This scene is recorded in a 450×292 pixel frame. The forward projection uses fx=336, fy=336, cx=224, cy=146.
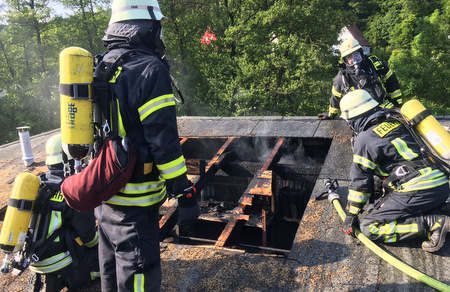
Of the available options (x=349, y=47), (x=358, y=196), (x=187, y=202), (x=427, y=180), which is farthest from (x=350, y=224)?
(x=349, y=47)

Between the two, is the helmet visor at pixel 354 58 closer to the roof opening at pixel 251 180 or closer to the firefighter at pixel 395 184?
the roof opening at pixel 251 180

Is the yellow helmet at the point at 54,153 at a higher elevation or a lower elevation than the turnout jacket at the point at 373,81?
lower

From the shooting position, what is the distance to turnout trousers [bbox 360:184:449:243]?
2937 mm

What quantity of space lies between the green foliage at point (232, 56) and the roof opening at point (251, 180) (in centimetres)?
1286

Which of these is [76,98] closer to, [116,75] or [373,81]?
[116,75]

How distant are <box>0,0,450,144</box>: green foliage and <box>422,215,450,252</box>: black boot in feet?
54.4

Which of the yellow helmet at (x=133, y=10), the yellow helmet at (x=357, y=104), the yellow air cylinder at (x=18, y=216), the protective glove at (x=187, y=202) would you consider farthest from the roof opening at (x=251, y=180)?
the yellow helmet at (x=133, y=10)

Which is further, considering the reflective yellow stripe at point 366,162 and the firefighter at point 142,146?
the reflective yellow stripe at point 366,162

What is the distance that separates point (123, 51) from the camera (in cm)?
218

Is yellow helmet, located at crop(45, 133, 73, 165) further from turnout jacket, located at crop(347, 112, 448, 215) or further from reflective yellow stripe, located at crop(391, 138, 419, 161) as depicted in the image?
reflective yellow stripe, located at crop(391, 138, 419, 161)

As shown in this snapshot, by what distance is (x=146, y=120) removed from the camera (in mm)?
2027

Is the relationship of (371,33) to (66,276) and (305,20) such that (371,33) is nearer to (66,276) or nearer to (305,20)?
(305,20)

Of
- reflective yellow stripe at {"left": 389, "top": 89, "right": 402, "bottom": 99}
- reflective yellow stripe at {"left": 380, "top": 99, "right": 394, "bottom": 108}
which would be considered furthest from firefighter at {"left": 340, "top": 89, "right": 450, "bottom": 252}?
reflective yellow stripe at {"left": 389, "top": 89, "right": 402, "bottom": 99}

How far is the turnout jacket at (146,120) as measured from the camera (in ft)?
6.63
